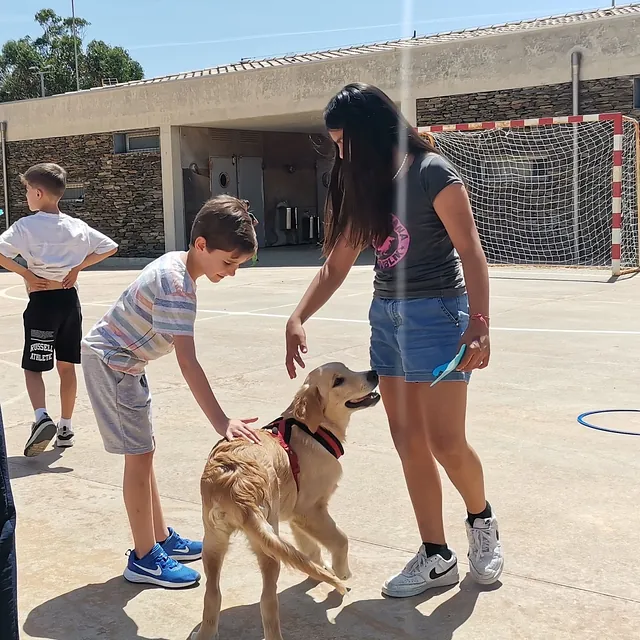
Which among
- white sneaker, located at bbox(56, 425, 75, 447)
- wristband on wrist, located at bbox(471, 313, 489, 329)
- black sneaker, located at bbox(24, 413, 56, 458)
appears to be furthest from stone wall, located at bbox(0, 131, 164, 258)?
wristband on wrist, located at bbox(471, 313, 489, 329)

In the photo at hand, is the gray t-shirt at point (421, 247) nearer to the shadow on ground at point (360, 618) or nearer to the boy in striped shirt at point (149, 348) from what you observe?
the boy in striped shirt at point (149, 348)

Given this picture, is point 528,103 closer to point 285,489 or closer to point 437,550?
point 437,550

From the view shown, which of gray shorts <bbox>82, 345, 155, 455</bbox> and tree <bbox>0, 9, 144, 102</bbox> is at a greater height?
tree <bbox>0, 9, 144, 102</bbox>

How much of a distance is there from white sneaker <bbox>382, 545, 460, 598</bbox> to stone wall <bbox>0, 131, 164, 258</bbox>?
21.9m

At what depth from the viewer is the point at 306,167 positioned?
93.6 feet

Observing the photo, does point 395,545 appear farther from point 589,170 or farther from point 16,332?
point 589,170

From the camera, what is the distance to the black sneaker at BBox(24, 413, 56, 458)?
16.3 ft

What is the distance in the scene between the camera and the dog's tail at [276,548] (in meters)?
2.65

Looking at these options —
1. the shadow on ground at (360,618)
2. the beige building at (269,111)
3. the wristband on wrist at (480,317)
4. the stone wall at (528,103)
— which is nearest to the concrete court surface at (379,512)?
the shadow on ground at (360,618)

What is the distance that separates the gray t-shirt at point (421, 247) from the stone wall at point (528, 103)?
1585cm

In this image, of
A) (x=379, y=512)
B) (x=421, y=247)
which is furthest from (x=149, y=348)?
(x=379, y=512)

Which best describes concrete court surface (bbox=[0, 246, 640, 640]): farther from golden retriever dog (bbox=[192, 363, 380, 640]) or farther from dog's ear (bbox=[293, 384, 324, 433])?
dog's ear (bbox=[293, 384, 324, 433])

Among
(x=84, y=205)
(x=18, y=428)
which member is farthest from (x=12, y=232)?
(x=84, y=205)

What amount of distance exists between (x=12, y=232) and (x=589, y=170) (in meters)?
15.3
